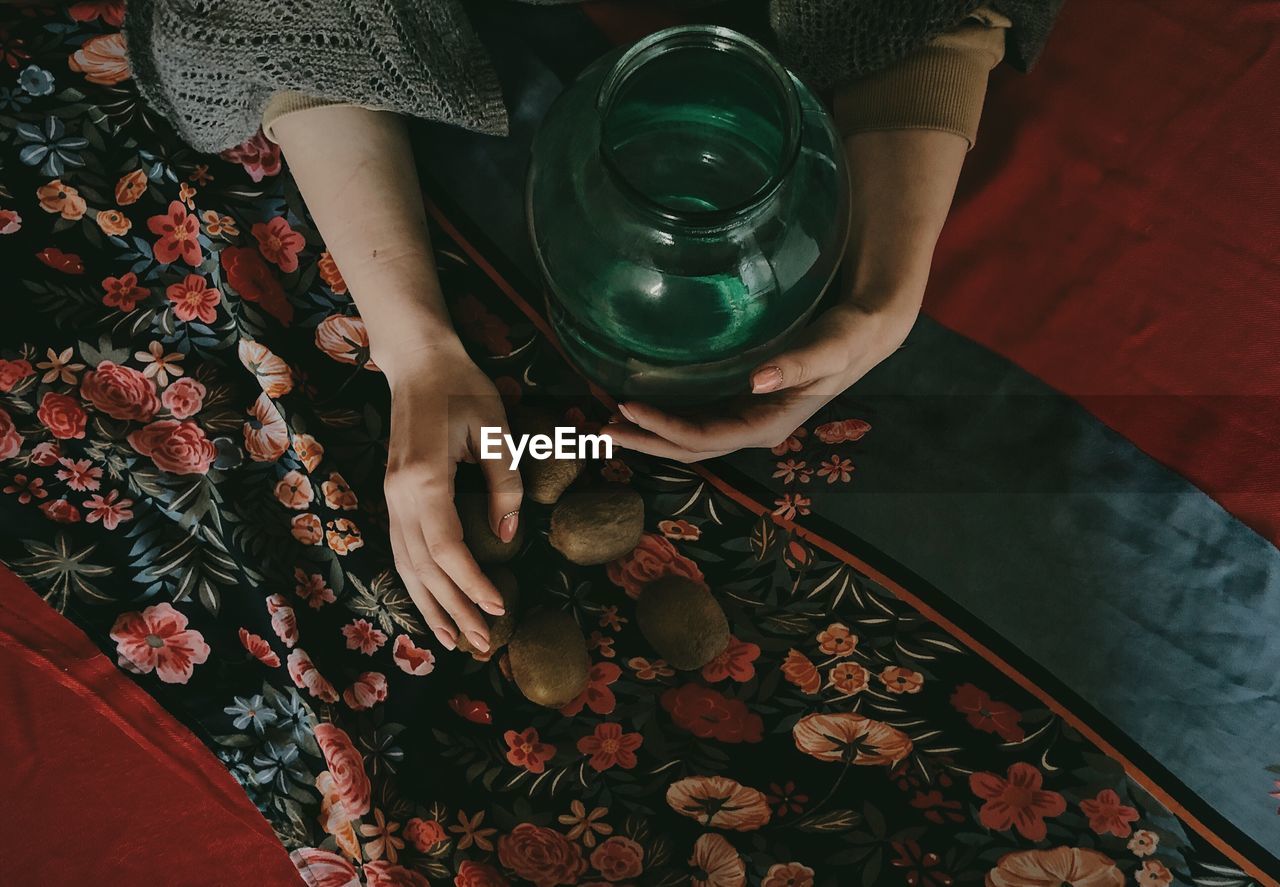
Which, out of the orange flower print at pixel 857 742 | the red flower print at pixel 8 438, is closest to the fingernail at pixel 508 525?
the orange flower print at pixel 857 742

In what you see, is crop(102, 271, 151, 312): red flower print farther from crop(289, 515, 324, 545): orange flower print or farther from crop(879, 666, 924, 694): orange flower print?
crop(879, 666, 924, 694): orange flower print

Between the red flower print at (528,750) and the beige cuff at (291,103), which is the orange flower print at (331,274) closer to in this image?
the beige cuff at (291,103)

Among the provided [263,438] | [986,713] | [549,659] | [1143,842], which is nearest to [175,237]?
[263,438]

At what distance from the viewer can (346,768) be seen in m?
0.51

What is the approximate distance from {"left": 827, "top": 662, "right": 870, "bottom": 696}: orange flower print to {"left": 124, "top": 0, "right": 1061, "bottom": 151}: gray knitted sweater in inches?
13.1

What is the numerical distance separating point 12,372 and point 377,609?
0.93 ft

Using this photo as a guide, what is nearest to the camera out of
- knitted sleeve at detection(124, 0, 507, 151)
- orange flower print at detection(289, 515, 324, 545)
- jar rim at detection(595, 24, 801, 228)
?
jar rim at detection(595, 24, 801, 228)

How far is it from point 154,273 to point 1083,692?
24.5 inches

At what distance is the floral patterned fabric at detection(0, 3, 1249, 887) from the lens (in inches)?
19.9

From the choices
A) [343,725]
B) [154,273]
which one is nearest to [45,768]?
[343,725]

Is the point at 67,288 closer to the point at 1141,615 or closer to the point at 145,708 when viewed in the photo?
the point at 145,708

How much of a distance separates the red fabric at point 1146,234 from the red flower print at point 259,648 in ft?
1.49

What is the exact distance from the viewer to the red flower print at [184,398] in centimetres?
56

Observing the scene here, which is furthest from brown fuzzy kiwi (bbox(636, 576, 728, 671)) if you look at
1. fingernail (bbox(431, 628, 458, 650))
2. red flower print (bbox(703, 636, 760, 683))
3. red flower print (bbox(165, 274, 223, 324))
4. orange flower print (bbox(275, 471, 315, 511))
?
red flower print (bbox(165, 274, 223, 324))
